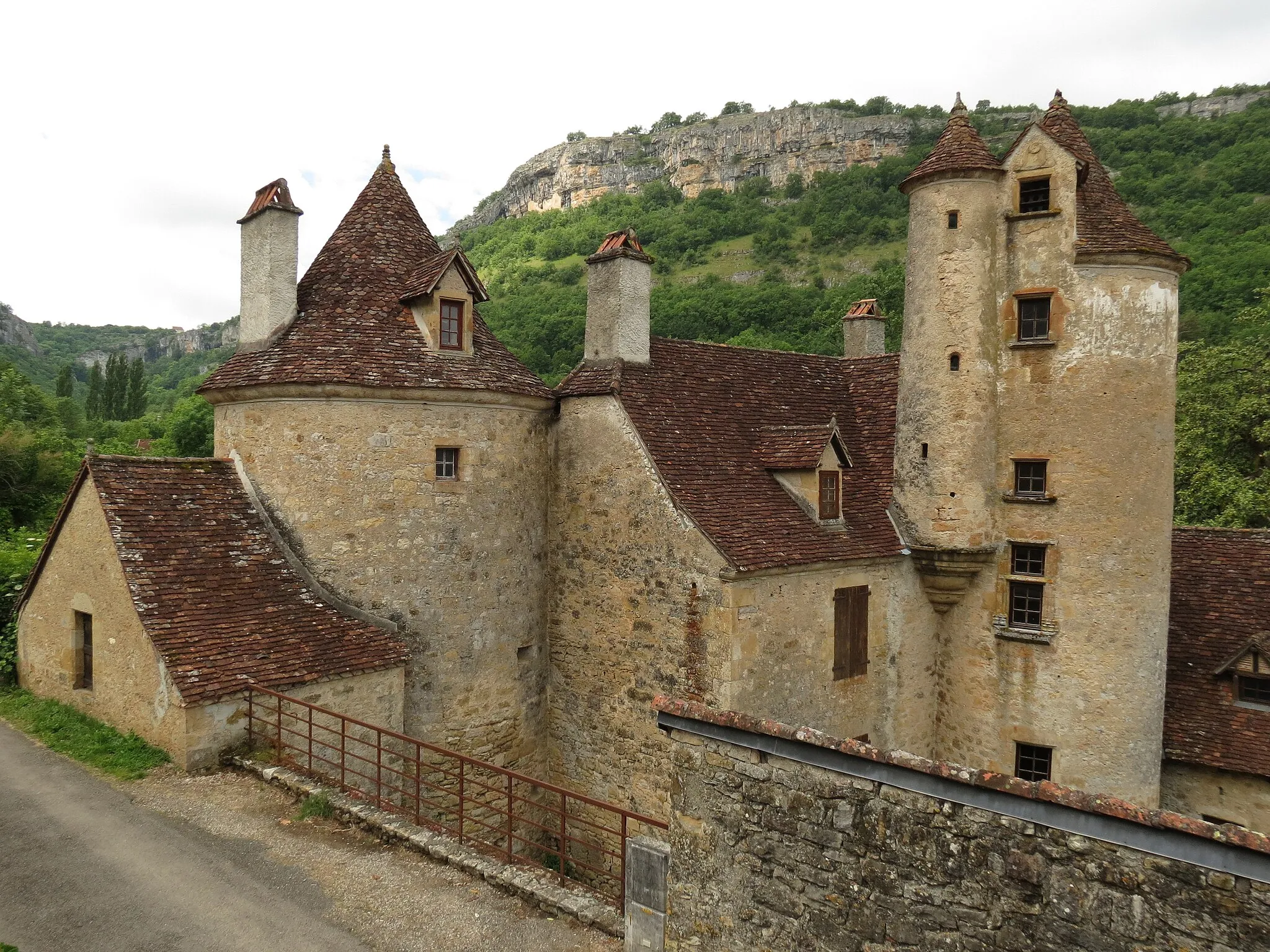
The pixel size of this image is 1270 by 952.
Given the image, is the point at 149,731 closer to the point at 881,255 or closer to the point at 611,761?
the point at 611,761

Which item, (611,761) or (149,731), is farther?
(611,761)

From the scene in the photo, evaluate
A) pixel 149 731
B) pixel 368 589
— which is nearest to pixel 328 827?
pixel 149 731

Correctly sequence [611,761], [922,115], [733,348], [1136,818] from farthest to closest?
[922,115]
[733,348]
[611,761]
[1136,818]

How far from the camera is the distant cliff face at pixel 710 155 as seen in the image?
14438cm

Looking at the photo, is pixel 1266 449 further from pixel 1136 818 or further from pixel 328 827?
pixel 328 827

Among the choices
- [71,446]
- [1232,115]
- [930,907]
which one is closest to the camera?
[930,907]

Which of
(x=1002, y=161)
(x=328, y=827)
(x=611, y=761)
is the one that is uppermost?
(x=1002, y=161)

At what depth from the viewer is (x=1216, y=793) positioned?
15820 millimetres

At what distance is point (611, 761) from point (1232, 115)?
85368mm

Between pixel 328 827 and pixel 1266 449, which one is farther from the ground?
pixel 1266 449

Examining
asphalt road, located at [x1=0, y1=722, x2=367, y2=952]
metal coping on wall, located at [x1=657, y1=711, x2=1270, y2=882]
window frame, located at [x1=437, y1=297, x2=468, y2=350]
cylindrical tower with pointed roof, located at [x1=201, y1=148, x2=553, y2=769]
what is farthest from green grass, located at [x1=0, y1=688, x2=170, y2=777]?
metal coping on wall, located at [x1=657, y1=711, x2=1270, y2=882]

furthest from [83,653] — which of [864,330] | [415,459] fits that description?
[864,330]

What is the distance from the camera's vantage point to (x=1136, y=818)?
5.14 metres

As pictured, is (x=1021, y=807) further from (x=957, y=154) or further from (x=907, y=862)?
(x=957, y=154)
